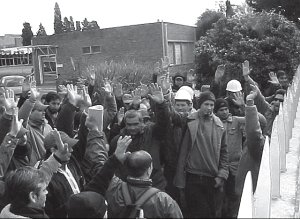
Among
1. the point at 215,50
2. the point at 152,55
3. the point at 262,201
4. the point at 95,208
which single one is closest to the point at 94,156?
the point at 95,208

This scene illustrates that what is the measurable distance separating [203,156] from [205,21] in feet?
99.3

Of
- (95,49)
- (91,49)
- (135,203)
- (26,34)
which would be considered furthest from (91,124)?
(26,34)

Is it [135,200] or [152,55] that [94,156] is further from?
[152,55]

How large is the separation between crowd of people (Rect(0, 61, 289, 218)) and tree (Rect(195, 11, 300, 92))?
28.6ft

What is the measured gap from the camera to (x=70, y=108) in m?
5.66

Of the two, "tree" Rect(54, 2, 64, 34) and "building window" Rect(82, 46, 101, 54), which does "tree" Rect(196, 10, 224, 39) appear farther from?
"tree" Rect(54, 2, 64, 34)

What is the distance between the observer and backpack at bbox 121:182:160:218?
115 inches

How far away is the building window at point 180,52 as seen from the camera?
30.0 meters

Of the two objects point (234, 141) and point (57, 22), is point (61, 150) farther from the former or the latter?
point (57, 22)

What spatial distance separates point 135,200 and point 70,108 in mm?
2706

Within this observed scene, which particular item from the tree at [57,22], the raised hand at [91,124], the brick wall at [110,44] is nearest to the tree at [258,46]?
the raised hand at [91,124]

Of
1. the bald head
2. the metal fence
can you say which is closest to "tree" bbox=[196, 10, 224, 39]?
the metal fence

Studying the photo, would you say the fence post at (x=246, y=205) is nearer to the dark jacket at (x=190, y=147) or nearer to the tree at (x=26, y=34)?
the dark jacket at (x=190, y=147)

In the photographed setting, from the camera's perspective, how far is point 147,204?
3.15 meters
